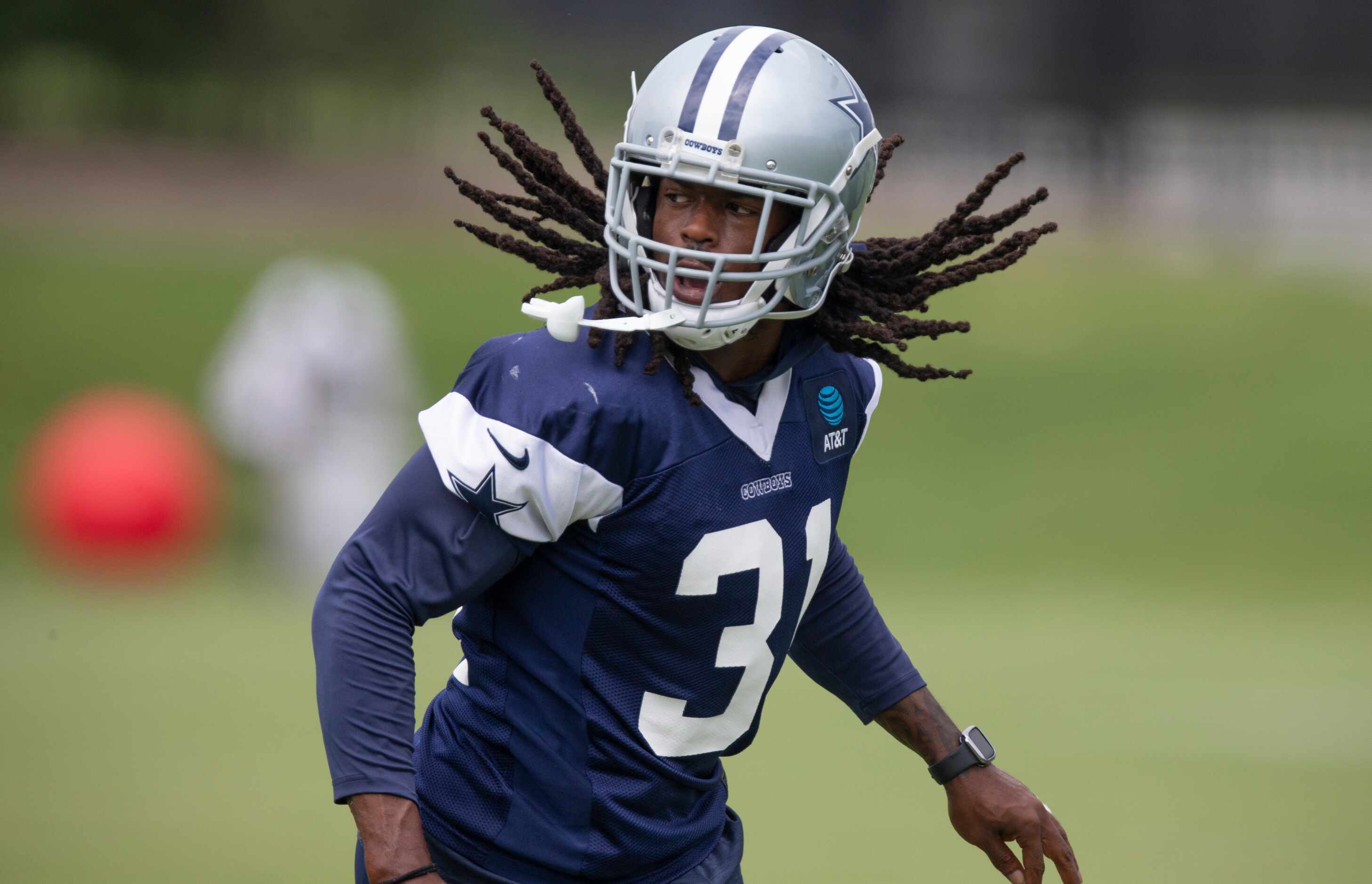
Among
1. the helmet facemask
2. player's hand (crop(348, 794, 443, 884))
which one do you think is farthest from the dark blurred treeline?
player's hand (crop(348, 794, 443, 884))

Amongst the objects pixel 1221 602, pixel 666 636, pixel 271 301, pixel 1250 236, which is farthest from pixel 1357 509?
pixel 666 636

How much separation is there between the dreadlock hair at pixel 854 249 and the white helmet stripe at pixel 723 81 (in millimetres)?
218

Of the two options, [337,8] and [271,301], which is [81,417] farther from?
[337,8]

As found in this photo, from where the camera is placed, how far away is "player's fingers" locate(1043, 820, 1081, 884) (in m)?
2.03

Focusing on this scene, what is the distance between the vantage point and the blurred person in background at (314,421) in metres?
5.73

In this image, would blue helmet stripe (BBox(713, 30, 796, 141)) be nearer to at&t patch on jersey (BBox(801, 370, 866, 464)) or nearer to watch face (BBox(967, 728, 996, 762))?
at&t patch on jersey (BBox(801, 370, 866, 464))

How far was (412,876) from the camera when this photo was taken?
58.3 inches

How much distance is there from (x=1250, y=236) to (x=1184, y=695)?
8.61ft

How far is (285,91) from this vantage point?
22.7ft

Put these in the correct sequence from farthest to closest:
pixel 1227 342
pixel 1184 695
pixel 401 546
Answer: pixel 1227 342 → pixel 1184 695 → pixel 401 546

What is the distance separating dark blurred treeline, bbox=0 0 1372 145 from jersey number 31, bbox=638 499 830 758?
5.19m

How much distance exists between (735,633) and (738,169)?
536 millimetres

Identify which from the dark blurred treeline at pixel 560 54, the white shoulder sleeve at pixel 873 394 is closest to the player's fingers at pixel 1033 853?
the white shoulder sleeve at pixel 873 394

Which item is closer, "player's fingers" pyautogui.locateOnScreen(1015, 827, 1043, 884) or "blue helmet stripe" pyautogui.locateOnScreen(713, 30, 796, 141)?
"blue helmet stripe" pyautogui.locateOnScreen(713, 30, 796, 141)
